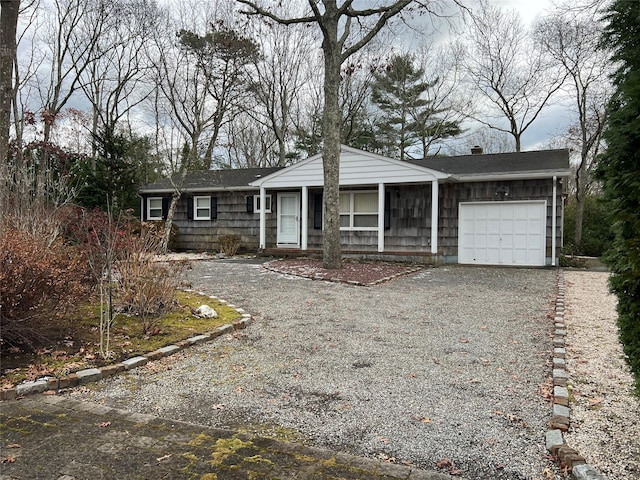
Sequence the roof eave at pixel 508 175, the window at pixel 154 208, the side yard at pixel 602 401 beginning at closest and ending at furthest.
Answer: the side yard at pixel 602 401
the roof eave at pixel 508 175
the window at pixel 154 208

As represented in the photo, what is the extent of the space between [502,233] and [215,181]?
1093cm

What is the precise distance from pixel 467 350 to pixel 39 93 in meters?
22.7

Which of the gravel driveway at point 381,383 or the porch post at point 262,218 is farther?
the porch post at point 262,218

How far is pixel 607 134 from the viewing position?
7.91ft

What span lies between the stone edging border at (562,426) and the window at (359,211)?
10.0m

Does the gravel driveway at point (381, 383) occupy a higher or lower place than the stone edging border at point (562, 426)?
lower

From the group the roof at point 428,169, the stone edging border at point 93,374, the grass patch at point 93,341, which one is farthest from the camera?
the roof at point 428,169

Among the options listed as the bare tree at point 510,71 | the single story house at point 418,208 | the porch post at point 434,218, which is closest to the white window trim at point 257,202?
the single story house at point 418,208

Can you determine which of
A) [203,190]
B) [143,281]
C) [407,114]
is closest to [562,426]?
[143,281]

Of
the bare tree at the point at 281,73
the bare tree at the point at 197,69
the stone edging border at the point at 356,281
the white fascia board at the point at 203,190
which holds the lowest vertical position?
the stone edging border at the point at 356,281

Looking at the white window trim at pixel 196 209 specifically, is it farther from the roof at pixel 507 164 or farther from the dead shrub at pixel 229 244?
the roof at pixel 507 164

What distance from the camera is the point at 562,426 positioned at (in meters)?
2.89

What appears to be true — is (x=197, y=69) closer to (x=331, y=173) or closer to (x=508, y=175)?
(x=331, y=173)

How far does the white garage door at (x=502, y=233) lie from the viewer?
42.8ft
